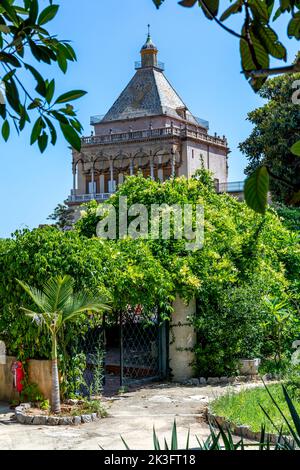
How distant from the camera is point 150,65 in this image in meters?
64.4

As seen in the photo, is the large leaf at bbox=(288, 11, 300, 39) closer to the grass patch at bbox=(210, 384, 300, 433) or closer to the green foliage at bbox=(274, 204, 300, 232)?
the grass patch at bbox=(210, 384, 300, 433)

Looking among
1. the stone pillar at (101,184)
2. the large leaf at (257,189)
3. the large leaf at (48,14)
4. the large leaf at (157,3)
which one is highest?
the stone pillar at (101,184)

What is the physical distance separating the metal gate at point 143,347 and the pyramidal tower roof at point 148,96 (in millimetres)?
47476

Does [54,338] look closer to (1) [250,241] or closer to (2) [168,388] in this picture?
(2) [168,388]

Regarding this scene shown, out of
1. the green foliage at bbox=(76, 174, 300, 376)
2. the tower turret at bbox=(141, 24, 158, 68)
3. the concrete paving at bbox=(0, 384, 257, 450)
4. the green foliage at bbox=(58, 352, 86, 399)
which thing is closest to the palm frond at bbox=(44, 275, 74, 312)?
the green foliage at bbox=(58, 352, 86, 399)

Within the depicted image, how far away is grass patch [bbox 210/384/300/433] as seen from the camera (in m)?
8.57

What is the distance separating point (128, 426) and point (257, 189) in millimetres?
8093

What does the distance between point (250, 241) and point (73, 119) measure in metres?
12.4

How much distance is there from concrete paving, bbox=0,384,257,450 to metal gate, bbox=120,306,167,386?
5.01ft

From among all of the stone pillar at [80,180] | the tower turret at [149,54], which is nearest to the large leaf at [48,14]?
the stone pillar at [80,180]

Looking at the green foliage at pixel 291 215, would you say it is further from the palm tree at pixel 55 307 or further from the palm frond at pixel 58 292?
the palm frond at pixel 58 292

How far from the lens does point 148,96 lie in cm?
6219

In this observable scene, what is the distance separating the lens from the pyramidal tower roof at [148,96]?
202ft

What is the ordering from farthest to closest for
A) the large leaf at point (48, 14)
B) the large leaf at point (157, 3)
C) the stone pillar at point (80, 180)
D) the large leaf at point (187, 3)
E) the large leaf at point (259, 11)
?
the stone pillar at point (80, 180)
the large leaf at point (48, 14)
the large leaf at point (157, 3)
the large leaf at point (259, 11)
the large leaf at point (187, 3)
